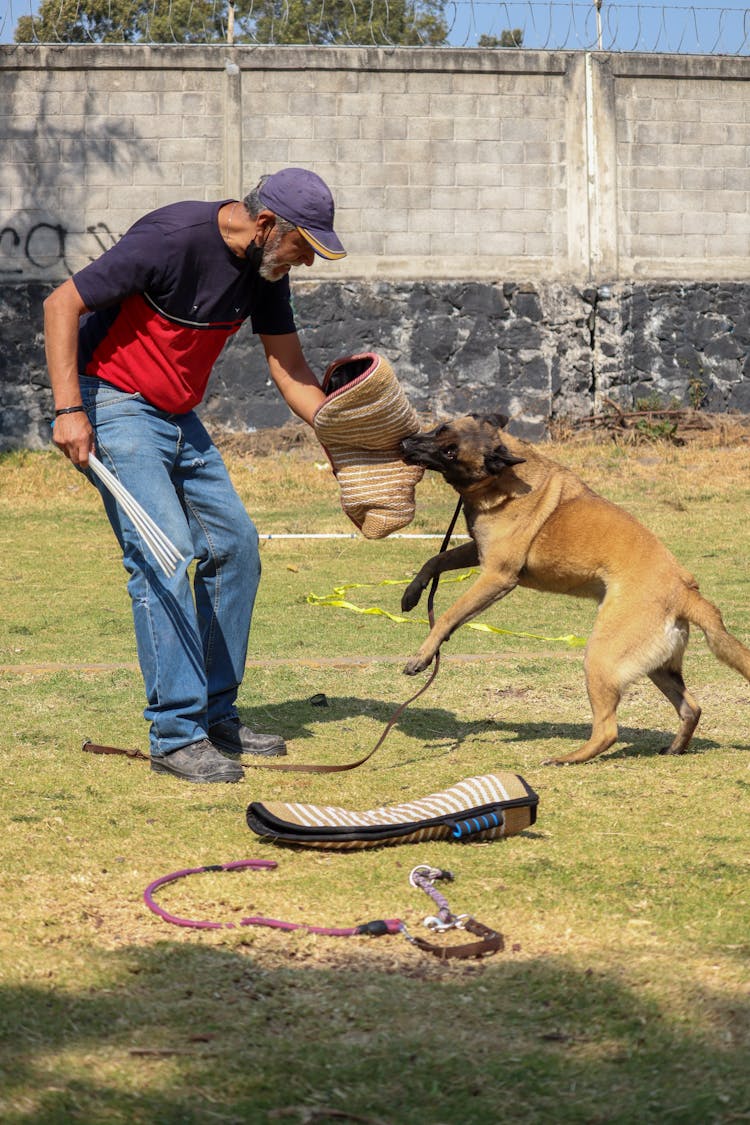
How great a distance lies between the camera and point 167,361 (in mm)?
5121

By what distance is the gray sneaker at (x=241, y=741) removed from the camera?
5531mm

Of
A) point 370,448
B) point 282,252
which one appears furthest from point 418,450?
point 282,252

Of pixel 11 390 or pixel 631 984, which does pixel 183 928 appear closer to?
pixel 631 984

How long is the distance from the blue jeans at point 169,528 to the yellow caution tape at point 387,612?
8.42 feet

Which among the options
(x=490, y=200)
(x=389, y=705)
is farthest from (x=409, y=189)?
(x=389, y=705)

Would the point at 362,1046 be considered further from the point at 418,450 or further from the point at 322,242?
the point at 418,450

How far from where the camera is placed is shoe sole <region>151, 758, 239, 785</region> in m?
5.06

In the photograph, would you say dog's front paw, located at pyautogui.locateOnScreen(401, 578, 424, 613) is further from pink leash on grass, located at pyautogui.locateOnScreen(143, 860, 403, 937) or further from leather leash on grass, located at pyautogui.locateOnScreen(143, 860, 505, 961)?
pink leash on grass, located at pyautogui.locateOnScreen(143, 860, 403, 937)

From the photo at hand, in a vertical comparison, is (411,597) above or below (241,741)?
above

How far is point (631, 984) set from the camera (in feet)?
10.3

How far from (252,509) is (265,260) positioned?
28.4ft

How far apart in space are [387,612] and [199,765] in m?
4.04

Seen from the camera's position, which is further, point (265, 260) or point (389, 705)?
point (389, 705)

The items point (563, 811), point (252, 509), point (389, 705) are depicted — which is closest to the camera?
point (563, 811)
